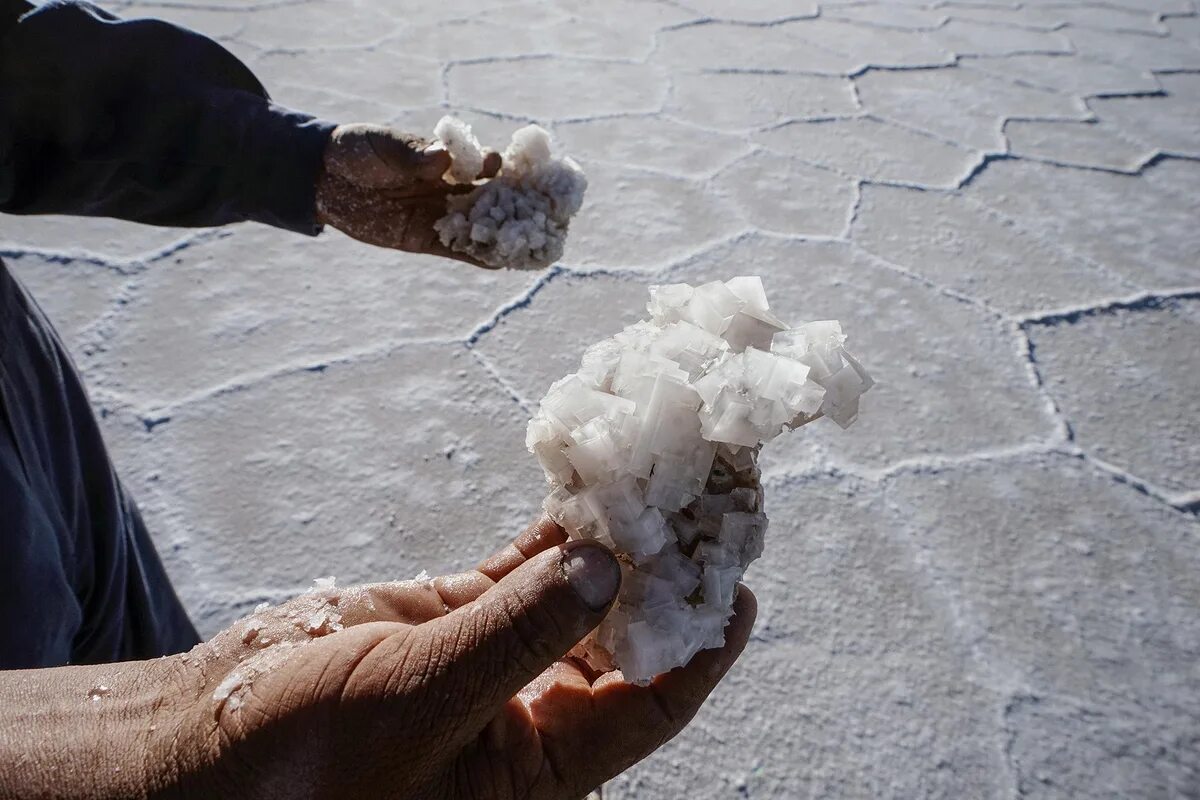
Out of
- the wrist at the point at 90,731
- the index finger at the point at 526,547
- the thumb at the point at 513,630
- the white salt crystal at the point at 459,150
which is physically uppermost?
the white salt crystal at the point at 459,150

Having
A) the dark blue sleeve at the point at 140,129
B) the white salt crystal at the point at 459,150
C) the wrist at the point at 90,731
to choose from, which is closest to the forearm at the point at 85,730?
the wrist at the point at 90,731

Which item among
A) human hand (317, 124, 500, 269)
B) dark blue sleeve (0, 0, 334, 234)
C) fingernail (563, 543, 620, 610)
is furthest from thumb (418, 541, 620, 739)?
dark blue sleeve (0, 0, 334, 234)

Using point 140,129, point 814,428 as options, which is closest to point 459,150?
point 140,129

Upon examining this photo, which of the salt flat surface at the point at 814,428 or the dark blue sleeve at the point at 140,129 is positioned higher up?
the dark blue sleeve at the point at 140,129

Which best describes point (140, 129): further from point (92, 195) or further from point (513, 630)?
point (513, 630)

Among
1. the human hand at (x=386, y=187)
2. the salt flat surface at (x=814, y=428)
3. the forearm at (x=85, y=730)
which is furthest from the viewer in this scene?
the salt flat surface at (x=814, y=428)

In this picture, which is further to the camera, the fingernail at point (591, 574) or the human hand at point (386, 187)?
the human hand at point (386, 187)

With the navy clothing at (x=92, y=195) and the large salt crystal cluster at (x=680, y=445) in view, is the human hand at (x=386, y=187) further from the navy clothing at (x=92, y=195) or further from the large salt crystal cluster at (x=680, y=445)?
the large salt crystal cluster at (x=680, y=445)
